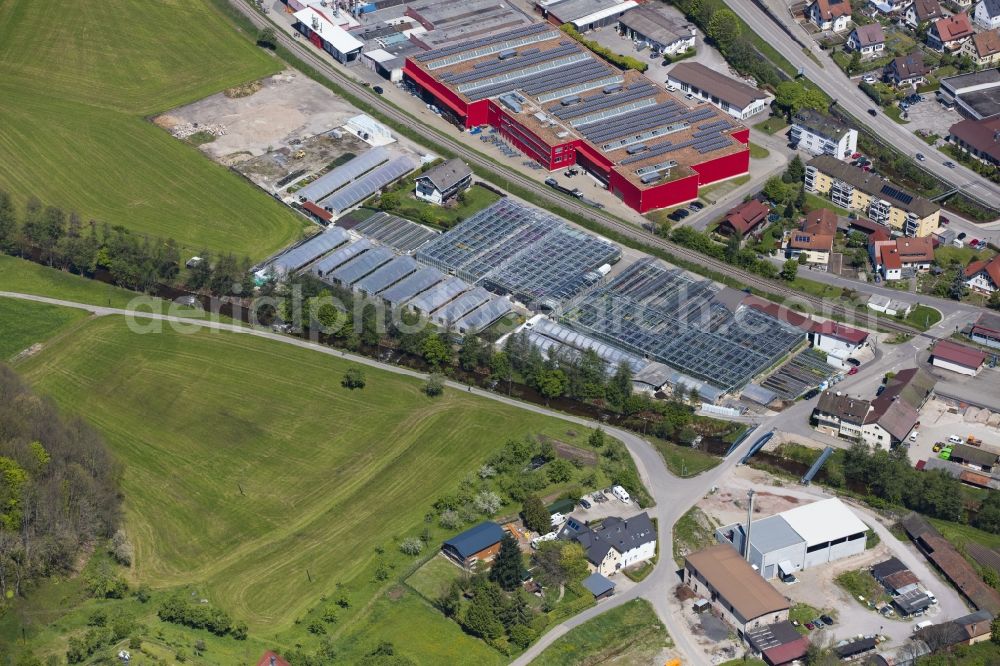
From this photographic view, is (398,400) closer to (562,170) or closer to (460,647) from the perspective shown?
(460,647)

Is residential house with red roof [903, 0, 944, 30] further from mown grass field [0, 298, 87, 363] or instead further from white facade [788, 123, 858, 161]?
mown grass field [0, 298, 87, 363]

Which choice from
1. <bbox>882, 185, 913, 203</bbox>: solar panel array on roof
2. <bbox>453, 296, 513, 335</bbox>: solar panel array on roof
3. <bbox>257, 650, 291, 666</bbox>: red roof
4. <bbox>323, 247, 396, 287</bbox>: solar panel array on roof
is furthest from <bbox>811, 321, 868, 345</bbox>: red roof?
<bbox>257, 650, 291, 666</bbox>: red roof

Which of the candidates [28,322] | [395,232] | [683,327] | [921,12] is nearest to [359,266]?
[395,232]

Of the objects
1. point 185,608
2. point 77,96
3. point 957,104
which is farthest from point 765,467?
point 77,96

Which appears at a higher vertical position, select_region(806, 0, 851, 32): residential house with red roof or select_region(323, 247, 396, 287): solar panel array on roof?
select_region(806, 0, 851, 32): residential house with red roof

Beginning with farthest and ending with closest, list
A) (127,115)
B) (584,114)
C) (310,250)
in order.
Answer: (127,115) → (584,114) → (310,250)

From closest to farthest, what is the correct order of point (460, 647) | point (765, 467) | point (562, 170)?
point (460, 647), point (765, 467), point (562, 170)

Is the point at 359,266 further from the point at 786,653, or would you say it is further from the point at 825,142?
the point at 786,653
